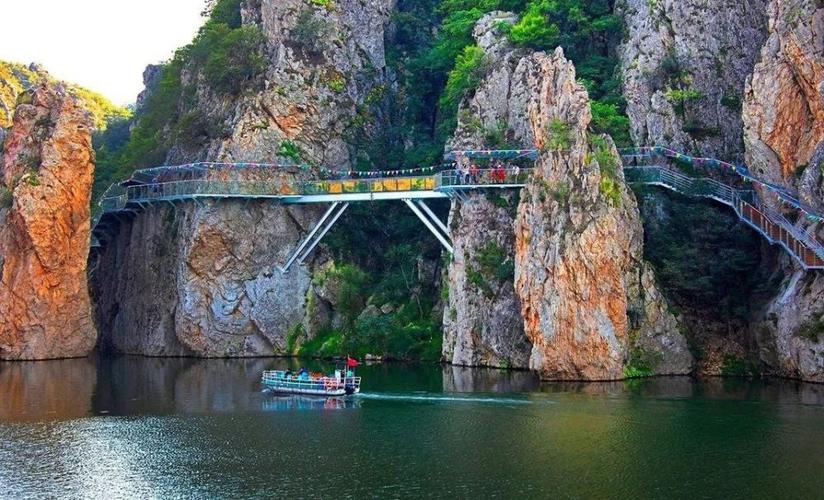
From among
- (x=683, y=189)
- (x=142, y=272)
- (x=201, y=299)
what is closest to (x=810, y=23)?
(x=683, y=189)

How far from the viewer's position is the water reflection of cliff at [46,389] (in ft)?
194

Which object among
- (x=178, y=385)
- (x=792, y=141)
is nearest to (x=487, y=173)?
(x=792, y=141)

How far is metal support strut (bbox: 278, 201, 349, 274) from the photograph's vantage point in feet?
288

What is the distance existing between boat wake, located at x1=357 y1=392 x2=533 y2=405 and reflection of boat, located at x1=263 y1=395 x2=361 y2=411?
1371mm

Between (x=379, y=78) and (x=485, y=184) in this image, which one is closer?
(x=485, y=184)

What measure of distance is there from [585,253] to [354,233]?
28.4 m

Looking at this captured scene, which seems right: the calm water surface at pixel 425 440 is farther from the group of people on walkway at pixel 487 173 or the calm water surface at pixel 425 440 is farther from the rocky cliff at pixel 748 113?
the group of people on walkway at pixel 487 173

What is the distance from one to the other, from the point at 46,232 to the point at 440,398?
38392 millimetres

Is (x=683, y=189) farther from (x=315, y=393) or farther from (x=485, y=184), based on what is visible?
(x=315, y=393)

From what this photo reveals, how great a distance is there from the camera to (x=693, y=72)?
76.8 meters

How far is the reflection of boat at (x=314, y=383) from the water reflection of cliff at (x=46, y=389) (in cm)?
973

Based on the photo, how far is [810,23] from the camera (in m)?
66.4

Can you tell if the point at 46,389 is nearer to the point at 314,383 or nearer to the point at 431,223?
the point at 314,383

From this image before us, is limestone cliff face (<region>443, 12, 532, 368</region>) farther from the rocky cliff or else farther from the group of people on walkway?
the rocky cliff
